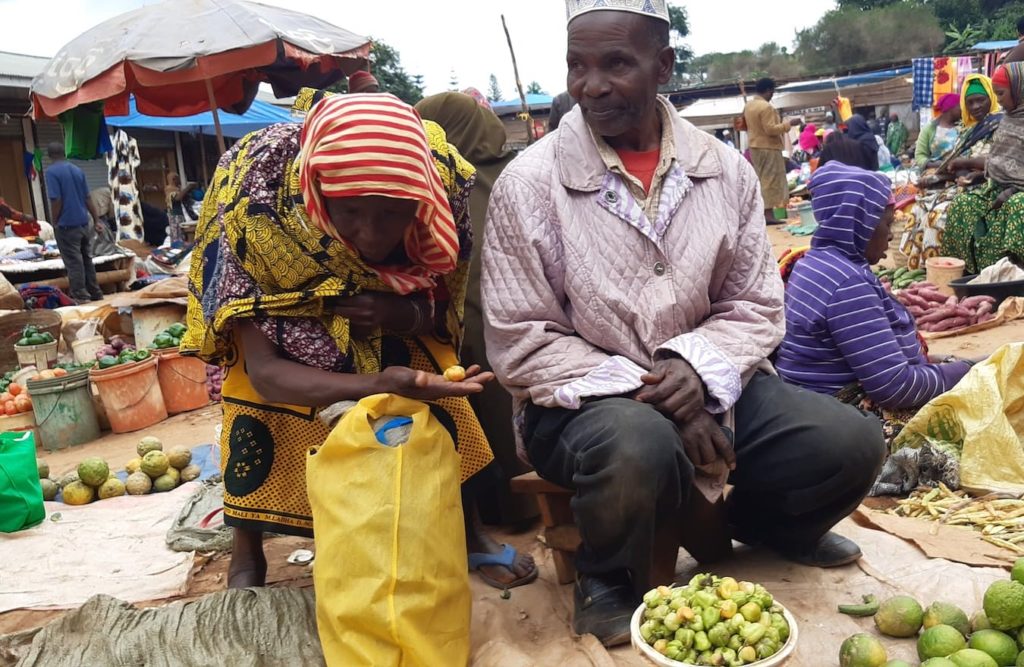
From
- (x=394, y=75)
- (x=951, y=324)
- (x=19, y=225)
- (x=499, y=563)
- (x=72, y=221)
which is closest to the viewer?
(x=499, y=563)

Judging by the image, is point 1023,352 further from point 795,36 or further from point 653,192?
point 795,36

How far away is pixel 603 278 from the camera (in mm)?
2293

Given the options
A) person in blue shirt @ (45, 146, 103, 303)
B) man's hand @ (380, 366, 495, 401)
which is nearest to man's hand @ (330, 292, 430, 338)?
man's hand @ (380, 366, 495, 401)

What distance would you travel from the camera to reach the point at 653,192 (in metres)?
2.37

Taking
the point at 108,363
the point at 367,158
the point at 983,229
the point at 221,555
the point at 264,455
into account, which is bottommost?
the point at 221,555

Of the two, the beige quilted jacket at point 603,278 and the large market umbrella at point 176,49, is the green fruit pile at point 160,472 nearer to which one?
the beige quilted jacket at point 603,278

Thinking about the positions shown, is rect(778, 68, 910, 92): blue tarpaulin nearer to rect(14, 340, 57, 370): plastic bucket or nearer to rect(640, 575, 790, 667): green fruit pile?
rect(14, 340, 57, 370): plastic bucket

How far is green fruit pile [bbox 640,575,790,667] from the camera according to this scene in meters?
1.71

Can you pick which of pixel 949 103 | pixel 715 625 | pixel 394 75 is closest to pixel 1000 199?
pixel 949 103

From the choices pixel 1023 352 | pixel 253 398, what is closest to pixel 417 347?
pixel 253 398

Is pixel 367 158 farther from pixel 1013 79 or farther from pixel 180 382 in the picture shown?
pixel 1013 79

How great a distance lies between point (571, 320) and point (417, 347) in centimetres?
55

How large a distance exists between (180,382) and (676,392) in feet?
16.0

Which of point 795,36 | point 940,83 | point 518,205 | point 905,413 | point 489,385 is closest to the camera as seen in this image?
point 518,205
